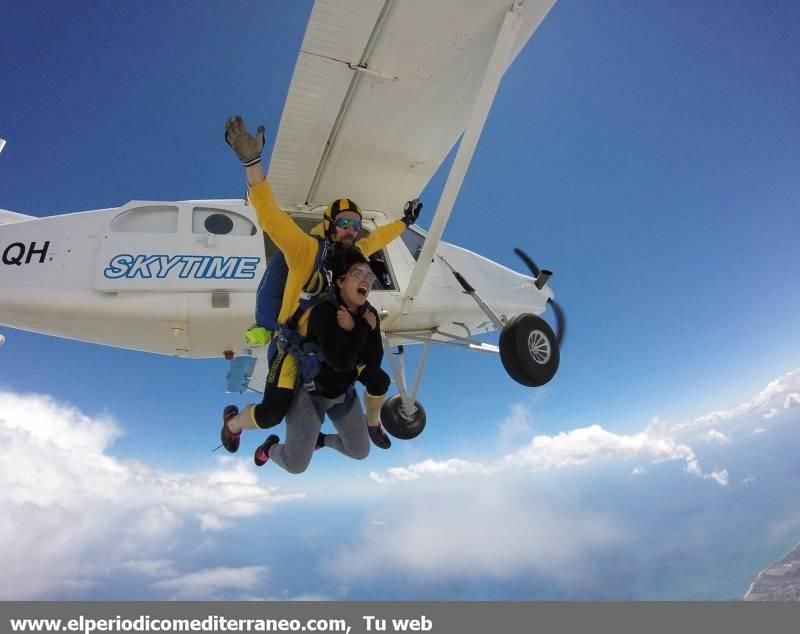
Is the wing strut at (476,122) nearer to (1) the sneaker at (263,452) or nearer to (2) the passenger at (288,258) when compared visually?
(2) the passenger at (288,258)

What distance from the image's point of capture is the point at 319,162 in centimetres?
561

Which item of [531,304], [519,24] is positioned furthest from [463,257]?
[519,24]

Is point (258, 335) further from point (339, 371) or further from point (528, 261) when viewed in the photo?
point (528, 261)

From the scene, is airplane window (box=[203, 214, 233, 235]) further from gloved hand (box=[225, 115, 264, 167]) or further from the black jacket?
the black jacket

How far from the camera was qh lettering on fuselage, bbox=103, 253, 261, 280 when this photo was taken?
5098 millimetres

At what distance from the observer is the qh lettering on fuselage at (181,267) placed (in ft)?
16.7

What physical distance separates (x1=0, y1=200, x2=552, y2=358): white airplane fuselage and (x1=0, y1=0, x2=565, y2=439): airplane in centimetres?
1

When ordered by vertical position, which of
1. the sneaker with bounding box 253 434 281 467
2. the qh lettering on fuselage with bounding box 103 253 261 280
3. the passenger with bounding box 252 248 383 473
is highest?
the qh lettering on fuselage with bounding box 103 253 261 280

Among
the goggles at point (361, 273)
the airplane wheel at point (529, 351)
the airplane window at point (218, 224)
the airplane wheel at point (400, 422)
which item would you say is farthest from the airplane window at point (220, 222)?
the airplane wheel at point (400, 422)

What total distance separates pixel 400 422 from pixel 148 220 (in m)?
4.82

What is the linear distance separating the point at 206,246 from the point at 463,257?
357 cm

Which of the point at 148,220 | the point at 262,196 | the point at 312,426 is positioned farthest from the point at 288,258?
the point at 148,220

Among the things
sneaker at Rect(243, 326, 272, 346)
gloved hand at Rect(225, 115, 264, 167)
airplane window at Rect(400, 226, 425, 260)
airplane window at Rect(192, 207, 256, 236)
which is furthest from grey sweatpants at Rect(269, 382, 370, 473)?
airplane window at Rect(400, 226, 425, 260)

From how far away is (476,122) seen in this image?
4656 mm
